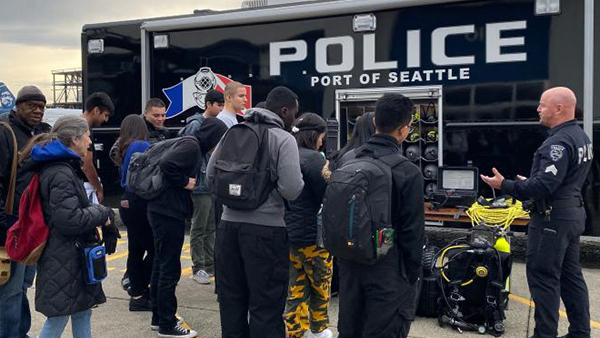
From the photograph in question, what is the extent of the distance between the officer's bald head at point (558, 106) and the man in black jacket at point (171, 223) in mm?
2401

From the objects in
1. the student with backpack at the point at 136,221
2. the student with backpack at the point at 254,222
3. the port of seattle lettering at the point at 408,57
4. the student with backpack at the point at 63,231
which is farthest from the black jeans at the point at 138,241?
the port of seattle lettering at the point at 408,57

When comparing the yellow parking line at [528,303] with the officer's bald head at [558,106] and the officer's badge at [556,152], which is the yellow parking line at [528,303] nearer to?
the officer's badge at [556,152]

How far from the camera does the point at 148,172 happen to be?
405 cm

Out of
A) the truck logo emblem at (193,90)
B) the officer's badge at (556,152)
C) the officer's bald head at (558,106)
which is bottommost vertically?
the officer's badge at (556,152)

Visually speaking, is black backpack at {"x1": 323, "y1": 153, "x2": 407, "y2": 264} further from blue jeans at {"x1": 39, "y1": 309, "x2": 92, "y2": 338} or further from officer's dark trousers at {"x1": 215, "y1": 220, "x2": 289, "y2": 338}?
blue jeans at {"x1": 39, "y1": 309, "x2": 92, "y2": 338}

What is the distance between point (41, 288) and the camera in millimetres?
3092

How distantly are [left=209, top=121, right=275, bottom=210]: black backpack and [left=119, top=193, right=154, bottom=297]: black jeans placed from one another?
1552 mm

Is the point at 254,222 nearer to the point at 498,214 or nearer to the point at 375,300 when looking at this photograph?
the point at 375,300

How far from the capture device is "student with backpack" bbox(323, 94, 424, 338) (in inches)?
104

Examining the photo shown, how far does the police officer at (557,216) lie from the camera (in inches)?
146

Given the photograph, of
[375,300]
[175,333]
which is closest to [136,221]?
[175,333]

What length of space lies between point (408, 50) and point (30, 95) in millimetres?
3637

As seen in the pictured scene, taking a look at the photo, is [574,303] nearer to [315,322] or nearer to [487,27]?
[315,322]

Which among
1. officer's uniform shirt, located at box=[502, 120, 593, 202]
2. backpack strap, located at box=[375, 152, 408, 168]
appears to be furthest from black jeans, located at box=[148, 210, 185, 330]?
officer's uniform shirt, located at box=[502, 120, 593, 202]
